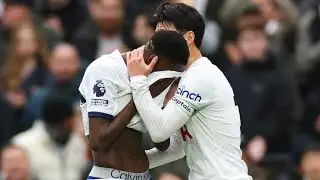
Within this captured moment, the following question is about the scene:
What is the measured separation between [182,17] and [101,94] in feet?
2.26

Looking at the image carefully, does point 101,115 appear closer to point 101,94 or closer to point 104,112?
point 104,112

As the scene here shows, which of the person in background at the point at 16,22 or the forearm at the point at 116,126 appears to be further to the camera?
the person in background at the point at 16,22

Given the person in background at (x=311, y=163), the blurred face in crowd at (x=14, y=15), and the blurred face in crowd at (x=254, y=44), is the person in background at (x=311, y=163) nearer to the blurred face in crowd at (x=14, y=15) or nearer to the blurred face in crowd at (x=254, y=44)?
the blurred face in crowd at (x=254, y=44)

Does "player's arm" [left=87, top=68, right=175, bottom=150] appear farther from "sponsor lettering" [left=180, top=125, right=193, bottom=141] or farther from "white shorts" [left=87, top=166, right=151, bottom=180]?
"sponsor lettering" [left=180, top=125, right=193, bottom=141]

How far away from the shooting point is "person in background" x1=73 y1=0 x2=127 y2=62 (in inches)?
531

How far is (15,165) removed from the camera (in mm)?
11914

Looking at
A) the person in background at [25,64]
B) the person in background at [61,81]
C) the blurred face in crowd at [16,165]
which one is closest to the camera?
the blurred face in crowd at [16,165]

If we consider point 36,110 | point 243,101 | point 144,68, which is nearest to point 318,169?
point 243,101

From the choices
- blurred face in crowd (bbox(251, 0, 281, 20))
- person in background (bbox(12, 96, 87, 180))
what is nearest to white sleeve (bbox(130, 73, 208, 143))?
person in background (bbox(12, 96, 87, 180))

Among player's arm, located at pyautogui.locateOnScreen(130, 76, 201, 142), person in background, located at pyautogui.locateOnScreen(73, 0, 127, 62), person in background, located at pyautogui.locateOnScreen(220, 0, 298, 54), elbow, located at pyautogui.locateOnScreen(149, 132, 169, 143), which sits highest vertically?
player's arm, located at pyautogui.locateOnScreen(130, 76, 201, 142)

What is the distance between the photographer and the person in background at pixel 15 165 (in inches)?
467

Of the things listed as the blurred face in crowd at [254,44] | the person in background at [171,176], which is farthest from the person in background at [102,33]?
the person in background at [171,176]

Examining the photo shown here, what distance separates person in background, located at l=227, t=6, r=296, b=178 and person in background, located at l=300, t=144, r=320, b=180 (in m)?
0.40

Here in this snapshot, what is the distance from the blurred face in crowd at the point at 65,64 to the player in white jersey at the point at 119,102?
5.00 m
